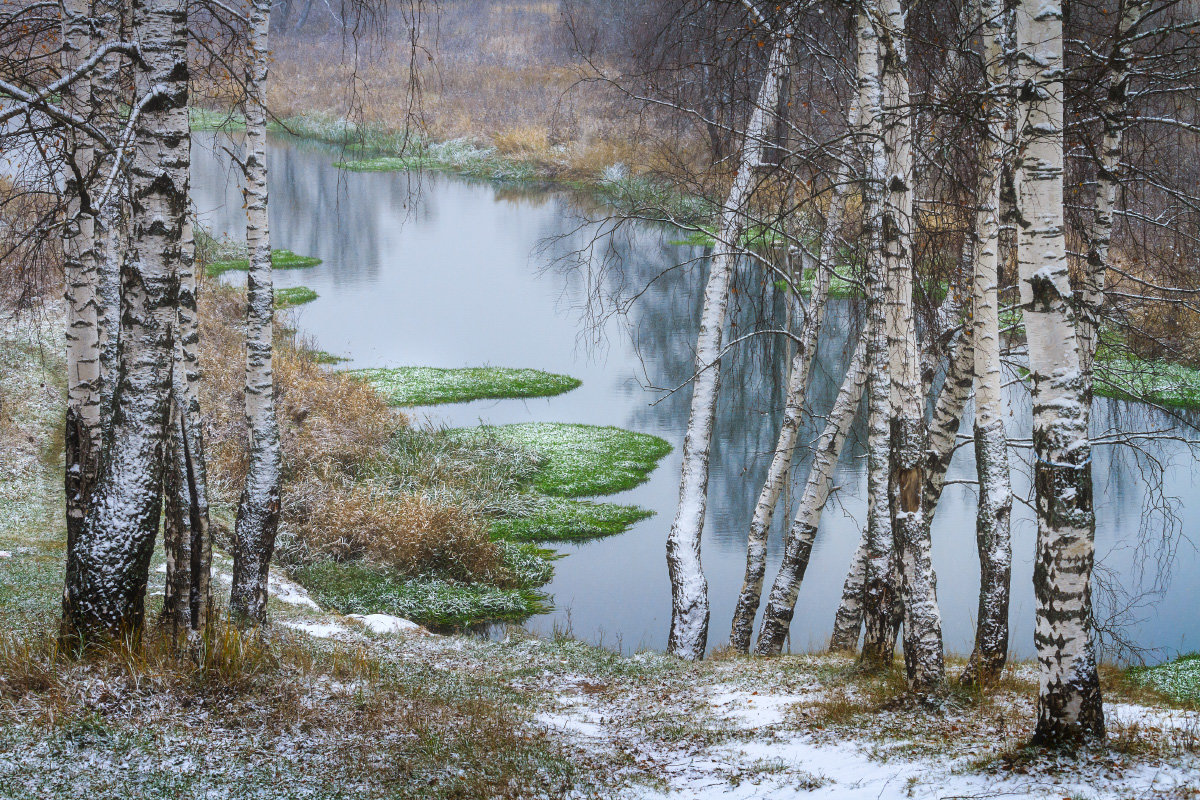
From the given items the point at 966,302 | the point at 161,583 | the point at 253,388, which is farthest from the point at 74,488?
the point at 966,302

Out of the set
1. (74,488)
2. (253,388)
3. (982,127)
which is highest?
(982,127)

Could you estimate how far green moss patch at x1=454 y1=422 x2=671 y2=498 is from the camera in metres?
15.9

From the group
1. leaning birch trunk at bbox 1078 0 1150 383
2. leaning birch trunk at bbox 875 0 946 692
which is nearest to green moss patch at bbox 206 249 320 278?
leaning birch trunk at bbox 875 0 946 692

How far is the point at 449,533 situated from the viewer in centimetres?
1225

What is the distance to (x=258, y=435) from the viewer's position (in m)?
7.09

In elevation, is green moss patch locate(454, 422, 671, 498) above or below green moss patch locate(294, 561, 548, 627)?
above

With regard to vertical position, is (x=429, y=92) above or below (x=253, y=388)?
above

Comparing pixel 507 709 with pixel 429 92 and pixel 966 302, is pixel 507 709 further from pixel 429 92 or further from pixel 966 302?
pixel 429 92

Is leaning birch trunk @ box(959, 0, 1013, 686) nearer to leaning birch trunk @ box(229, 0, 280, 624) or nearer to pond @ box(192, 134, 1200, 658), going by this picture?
pond @ box(192, 134, 1200, 658)

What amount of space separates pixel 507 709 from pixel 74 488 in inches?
138

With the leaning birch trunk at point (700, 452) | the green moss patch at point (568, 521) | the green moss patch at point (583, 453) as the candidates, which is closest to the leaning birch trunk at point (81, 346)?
the leaning birch trunk at point (700, 452)

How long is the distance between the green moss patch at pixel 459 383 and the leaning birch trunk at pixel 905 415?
1511 centimetres

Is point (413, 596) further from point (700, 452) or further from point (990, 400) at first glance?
point (990, 400)

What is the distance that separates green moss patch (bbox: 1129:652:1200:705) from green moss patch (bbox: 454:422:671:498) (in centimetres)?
907
